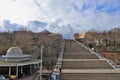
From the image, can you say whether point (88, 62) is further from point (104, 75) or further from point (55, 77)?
point (55, 77)

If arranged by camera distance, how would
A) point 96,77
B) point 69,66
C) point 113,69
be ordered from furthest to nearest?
1. point 69,66
2. point 113,69
3. point 96,77

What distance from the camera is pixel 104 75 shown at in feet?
95.0

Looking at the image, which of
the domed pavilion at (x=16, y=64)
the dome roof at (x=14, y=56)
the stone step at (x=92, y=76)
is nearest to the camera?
the stone step at (x=92, y=76)

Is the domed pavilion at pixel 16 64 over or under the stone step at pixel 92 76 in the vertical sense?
over

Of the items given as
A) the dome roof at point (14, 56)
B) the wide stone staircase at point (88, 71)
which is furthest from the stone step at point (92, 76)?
the dome roof at point (14, 56)

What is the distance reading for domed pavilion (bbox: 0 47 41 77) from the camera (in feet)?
108

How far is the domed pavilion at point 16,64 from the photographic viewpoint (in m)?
33.1

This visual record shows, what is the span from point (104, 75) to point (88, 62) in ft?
27.3

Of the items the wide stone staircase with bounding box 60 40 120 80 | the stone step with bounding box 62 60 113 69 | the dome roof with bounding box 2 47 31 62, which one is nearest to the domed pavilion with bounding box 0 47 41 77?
the dome roof with bounding box 2 47 31 62

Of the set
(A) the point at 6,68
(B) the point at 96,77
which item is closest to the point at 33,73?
(A) the point at 6,68

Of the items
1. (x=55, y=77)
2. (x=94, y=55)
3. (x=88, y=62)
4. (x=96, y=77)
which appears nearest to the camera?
(x=55, y=77)

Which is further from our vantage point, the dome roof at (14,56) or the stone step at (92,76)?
the dome roof at (14,56)

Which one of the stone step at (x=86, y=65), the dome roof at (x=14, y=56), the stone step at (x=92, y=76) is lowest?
the stone step at (x=92, y=76)

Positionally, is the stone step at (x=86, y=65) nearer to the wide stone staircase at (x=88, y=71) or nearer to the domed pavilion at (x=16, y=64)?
the wide stone staircase at (x=88, y=71)
